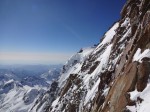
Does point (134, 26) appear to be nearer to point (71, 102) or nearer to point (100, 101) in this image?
point (100, 101)

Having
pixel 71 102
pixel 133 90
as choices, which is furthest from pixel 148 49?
pixel 71 102

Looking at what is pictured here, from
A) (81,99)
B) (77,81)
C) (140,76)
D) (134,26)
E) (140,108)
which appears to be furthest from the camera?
(77,81)

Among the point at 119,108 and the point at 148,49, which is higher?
the point at 148,49

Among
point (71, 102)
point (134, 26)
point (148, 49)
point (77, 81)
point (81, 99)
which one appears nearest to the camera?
point (148, 49)

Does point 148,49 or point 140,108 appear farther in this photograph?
point 148,49

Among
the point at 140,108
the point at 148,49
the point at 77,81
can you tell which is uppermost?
the point at 77,81

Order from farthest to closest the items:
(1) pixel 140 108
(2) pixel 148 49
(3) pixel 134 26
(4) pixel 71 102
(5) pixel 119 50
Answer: (4) pixel 71 102, (5) pixel 119 50, (3) pixel 134 26, (2) pixel 148 49, (1) pixel 140 108

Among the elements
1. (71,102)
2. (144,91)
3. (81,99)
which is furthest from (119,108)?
(71,102)

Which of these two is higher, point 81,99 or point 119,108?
point 81,99

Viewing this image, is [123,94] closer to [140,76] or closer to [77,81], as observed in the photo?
[140,76]
